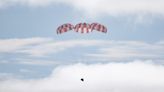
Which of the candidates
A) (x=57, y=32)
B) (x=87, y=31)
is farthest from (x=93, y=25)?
(x=57, y=32)

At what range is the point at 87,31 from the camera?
89500 millimetres

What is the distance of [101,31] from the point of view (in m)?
85.6

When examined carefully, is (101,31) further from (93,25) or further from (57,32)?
(57,32)

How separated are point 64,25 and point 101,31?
9.97 meters

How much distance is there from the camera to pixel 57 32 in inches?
3519

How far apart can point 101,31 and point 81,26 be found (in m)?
6.18

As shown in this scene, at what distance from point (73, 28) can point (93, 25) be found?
17.4 ft

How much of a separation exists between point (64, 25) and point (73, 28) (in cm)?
537

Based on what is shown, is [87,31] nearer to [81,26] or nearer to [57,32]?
[81,26]

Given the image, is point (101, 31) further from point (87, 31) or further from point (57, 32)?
point (57, 32)

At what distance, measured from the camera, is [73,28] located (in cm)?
8519

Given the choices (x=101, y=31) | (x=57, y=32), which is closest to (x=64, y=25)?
(x=57, y=32)

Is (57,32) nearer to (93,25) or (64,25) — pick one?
(64,25)

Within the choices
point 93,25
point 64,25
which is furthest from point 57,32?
point 93,25
